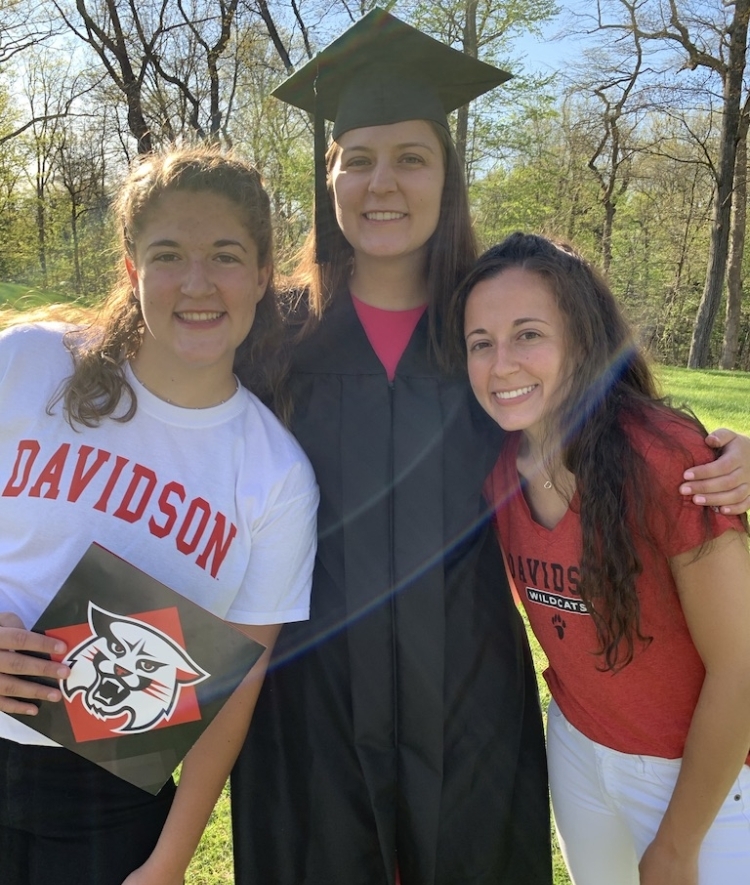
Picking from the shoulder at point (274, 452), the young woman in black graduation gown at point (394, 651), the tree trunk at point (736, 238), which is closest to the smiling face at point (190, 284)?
the shoulder at point (274, 452)

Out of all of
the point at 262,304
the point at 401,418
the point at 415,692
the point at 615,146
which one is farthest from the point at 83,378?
the point at 615,146

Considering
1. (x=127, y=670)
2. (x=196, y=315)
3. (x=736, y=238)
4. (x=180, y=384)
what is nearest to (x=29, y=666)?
(x=127, y=670)

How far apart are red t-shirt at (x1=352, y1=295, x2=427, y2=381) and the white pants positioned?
1040 millimetres

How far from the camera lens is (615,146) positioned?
63.5 ft

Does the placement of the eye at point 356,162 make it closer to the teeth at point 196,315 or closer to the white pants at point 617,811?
the teeth at point 196,315

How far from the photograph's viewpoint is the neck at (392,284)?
1.95m

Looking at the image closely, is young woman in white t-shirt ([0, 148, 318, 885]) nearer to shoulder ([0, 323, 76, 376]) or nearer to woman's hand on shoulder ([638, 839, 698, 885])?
shoulder ([0, 323, 76, 376])

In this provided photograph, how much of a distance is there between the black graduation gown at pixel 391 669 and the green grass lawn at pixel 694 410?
2.28 ft

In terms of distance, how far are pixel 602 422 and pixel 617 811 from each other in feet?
3.00

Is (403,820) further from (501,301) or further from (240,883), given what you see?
(501,301)

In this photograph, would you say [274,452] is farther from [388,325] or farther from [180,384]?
[388,325]

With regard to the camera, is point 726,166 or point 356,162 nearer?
point 356,162

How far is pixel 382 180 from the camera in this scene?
6.05 ft

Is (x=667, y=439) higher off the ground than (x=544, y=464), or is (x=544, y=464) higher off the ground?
(x=667, y=439)
